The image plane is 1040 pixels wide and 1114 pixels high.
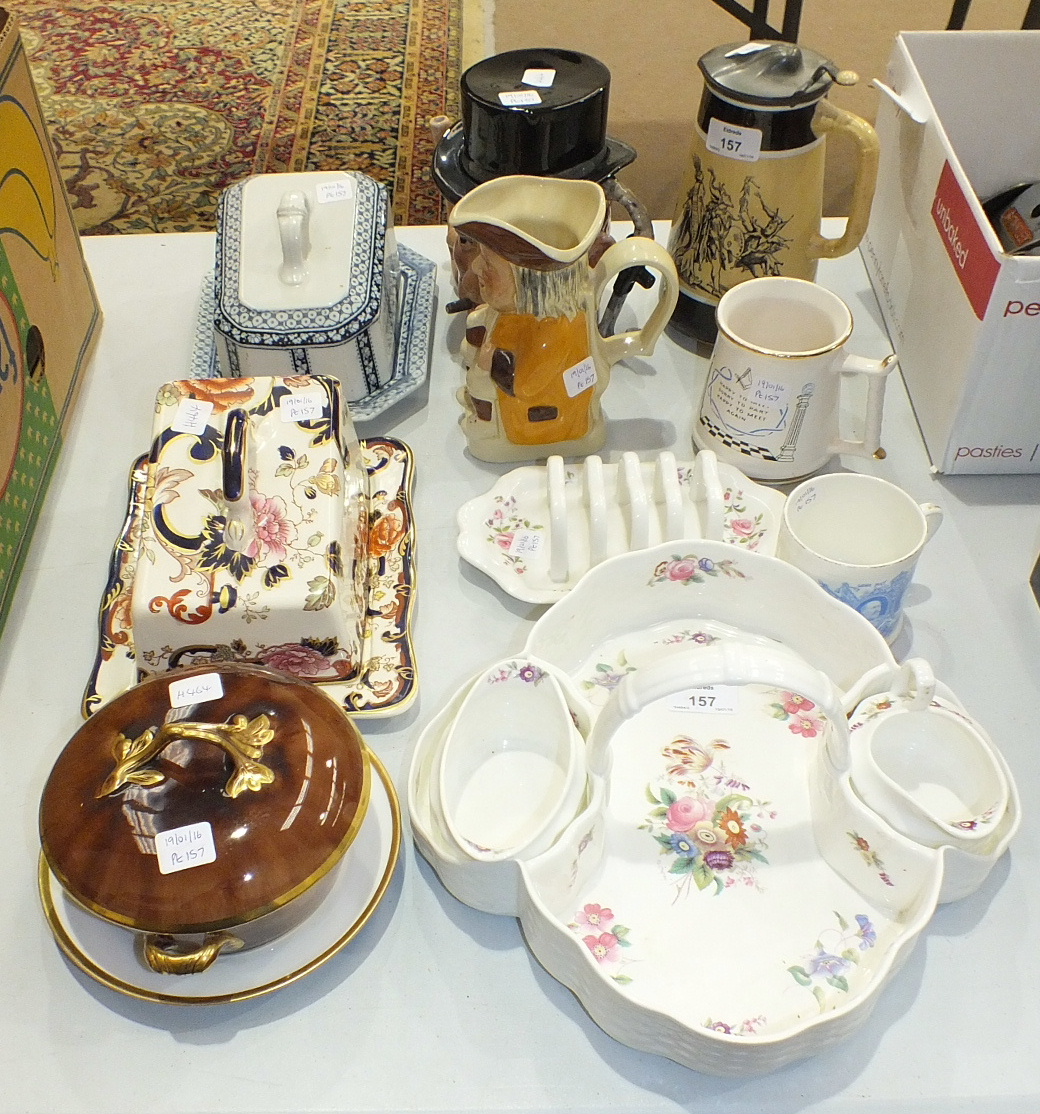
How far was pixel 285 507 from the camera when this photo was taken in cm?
84

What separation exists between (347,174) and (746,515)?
22.1 inches

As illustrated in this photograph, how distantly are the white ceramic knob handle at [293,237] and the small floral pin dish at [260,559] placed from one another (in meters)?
0.15

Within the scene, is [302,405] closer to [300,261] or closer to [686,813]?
[300,261]

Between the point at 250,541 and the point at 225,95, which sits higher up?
the point at 250,541

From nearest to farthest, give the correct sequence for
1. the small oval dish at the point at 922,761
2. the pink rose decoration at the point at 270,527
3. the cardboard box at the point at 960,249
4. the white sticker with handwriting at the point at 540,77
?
the small oval dish at the point at 922,761 → the pink rose decoration at the point at 270,527 → the cardboard box at the point at 960,249 → the white sticker with handwriting at the point at 540,77

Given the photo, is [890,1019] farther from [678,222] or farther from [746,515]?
[678,222]

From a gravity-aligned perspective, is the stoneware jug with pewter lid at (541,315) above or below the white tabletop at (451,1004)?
above

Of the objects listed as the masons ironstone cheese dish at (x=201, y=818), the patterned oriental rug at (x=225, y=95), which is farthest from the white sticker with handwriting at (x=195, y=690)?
the patterned oriental rug at (x=225, y=95)

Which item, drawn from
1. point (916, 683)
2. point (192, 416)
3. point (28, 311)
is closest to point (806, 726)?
point (916, 683)

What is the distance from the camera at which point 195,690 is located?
0.69m

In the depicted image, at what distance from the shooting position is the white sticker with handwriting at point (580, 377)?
0.98 m

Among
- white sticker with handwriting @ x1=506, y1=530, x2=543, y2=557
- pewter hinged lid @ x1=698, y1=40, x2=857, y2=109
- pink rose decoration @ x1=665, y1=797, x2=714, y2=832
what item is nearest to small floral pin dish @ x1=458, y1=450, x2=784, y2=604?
white sticker with handwriting @ x1=506, y1=530, x2=543, y2=557

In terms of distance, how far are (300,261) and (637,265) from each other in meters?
0.33

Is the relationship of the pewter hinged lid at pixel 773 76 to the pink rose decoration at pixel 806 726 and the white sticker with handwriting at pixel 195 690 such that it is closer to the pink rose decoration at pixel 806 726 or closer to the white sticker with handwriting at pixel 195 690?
the pink rose decoration at pixel 806 726
